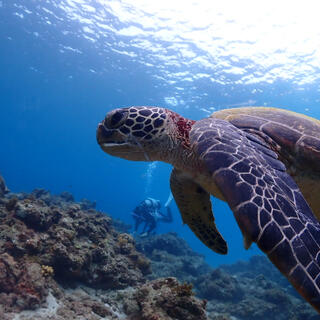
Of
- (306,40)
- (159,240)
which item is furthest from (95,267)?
(306,40)

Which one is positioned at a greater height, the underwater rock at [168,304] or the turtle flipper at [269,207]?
the turtle flipper at [269,207]

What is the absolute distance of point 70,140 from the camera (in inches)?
2450

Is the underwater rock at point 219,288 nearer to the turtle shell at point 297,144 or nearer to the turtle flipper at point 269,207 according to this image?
the turtle shell at point 297,144

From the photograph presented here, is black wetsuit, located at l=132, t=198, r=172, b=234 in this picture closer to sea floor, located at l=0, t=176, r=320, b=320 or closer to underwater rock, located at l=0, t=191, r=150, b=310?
sea floor, located at l=0, t=176, r=320, b=320

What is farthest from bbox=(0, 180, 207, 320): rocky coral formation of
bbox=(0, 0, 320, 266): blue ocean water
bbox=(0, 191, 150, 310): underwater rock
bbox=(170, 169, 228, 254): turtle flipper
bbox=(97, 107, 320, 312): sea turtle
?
bbox=(0, 0, 320, 266): blue ocean water

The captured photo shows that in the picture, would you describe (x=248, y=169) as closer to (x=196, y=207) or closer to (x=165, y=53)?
(x=196, y=207)

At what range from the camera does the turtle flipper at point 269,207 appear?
148 centimetres

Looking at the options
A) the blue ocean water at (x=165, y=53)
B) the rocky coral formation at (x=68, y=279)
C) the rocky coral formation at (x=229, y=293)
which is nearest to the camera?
the rocky coral formation at (x=68, y=279)

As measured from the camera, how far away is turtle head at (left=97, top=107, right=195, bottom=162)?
3180 mm

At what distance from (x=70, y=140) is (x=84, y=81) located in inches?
1386

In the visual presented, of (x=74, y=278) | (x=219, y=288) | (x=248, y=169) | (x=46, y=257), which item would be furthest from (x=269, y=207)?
(x=219, y=288)

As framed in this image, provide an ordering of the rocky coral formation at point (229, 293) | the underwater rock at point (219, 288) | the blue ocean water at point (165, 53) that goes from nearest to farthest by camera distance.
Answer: the rocky coral formation at point (229, 293), the underwater rock at point (219, 288), the blue ocean water at point (165, 53)

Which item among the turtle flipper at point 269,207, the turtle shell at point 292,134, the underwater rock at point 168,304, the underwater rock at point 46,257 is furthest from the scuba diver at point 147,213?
the turtle flipper at point 269,207

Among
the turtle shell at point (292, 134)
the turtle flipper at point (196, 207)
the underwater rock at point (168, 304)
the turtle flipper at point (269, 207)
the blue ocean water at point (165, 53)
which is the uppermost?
the blue ocean water at point (165, 53)
